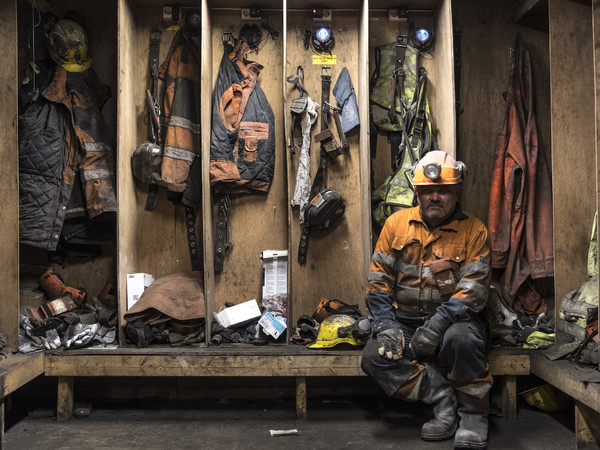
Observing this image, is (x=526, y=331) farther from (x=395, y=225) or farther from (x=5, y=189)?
(x=5, y=189)

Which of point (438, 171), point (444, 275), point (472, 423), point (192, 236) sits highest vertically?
point (438, 171)

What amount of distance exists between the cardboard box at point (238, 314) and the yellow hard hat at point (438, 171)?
4.16 feet

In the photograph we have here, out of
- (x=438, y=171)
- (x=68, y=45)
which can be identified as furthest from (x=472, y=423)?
(x=68, y=45)

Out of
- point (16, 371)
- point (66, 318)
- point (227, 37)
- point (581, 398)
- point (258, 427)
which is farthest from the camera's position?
point (227, 37)

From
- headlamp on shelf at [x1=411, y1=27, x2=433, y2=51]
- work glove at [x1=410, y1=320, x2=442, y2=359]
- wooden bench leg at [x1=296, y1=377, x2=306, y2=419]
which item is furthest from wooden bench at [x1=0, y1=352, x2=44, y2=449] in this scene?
headlamp on shelf at [x1=411, y1=27, x2=433, y2=51]

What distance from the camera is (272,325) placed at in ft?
11.4

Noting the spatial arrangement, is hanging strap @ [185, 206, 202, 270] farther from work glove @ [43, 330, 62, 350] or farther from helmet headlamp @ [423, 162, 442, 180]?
helmet headlamp @ [423, 162, 442, 180]

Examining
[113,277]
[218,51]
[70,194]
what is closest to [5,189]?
[70,194]

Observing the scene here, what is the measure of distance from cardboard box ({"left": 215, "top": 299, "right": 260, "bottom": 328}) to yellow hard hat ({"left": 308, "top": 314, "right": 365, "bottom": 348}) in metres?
0.47

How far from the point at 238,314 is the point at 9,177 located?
1459 mm

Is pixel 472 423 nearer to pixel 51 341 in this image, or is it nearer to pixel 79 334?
pixel 79 334

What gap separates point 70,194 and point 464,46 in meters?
2.65

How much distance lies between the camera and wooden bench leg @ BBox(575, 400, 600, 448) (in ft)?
9.02

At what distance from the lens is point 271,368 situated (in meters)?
3.23
